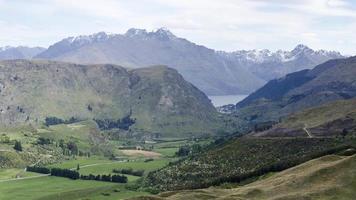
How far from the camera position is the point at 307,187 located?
158875mm

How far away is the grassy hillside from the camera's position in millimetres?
150125

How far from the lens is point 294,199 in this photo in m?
148

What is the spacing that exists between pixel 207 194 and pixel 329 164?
37.2 meters

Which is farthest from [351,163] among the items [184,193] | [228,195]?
[184,193]

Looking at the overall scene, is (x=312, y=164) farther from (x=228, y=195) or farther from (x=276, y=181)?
(x=228, y=195)

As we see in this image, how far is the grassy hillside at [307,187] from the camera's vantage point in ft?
493

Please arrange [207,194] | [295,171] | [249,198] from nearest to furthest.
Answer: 1. [249,198]
2. [207,194]
3. [295,171]

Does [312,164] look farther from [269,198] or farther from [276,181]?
[269,198]

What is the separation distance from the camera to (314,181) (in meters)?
162

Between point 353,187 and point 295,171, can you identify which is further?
point 295,171

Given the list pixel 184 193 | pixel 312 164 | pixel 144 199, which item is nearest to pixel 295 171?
pixel 312 164

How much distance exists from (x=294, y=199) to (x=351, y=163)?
27.4 metres

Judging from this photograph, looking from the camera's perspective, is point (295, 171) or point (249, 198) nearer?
point (249, 198)

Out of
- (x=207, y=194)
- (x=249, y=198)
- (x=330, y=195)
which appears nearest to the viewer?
(x=330, y=195)
